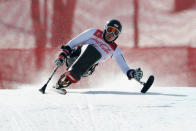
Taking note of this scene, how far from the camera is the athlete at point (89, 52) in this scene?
6.33 metres

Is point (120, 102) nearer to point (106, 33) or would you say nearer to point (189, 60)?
point (106, 33)

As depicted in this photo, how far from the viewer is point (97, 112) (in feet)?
15.1

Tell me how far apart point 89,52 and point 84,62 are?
0.17m

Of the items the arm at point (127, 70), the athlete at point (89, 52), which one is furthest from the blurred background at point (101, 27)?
the athlete at point (89, 52)

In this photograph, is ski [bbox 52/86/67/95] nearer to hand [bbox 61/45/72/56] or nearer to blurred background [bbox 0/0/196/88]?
hand [bbox 61/45/72/56]

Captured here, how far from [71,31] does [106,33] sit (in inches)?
182

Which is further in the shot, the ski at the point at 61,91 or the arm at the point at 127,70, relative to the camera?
the arm at the point at 127,70

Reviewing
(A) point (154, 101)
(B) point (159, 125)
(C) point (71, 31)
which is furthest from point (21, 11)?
(B) point (159, 125)

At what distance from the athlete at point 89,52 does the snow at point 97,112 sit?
32 centimetres

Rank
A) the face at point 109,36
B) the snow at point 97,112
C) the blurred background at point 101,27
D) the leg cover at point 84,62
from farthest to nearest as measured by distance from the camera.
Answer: the blurred background at point 101,27 < the face at point 109,36 < the leg cover at point 84,62 < the snow at point 97,112

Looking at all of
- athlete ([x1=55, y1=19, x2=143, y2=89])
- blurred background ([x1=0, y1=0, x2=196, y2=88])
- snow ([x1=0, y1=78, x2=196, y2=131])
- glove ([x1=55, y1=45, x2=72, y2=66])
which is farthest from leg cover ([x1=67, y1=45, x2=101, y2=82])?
blurred background ([x1=0, y1=0, x2=196, y2=88])

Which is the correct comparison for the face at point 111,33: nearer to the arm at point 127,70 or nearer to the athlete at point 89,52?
the athlete at point 89,52

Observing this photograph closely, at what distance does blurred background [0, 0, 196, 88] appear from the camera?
1068 centimetres

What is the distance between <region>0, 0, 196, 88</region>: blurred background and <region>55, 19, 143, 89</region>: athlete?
13.0 ft
